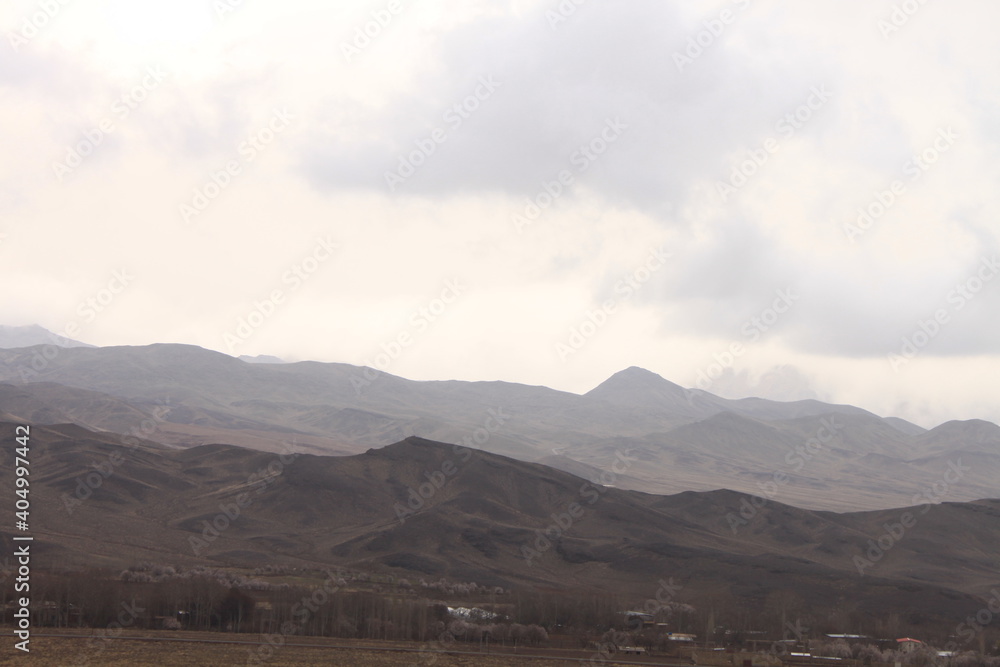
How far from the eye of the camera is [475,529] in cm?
12975

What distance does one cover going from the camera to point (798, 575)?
355 feet

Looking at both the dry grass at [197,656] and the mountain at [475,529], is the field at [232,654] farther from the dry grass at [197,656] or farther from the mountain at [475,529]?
the mountain at [475,529]

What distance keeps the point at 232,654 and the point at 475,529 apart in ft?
270

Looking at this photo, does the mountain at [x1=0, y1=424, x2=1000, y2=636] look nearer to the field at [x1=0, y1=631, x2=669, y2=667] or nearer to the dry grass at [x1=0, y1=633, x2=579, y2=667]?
the field at [x1=0, y1=631, x2=669, y2=667]

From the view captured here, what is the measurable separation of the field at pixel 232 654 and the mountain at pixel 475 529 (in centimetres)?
4530

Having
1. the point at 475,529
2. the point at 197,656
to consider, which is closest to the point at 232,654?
the point at 197,656

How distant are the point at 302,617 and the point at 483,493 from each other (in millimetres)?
85359

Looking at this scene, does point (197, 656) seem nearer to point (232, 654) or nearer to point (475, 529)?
point (232, 654)

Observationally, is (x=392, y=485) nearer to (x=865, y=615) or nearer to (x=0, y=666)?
(x=865, y=615)

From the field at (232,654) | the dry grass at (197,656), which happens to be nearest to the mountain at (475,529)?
the field at (232,654)

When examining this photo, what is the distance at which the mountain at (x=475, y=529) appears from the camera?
10588 cm

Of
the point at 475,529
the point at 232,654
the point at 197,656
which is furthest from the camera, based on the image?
the point at 475,529

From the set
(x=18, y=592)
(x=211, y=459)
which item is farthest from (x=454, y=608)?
(x=211, y=459)

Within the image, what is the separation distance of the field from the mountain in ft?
149
